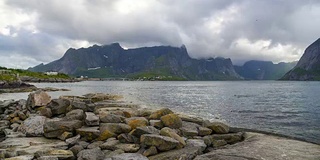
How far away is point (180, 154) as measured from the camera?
15812 mm

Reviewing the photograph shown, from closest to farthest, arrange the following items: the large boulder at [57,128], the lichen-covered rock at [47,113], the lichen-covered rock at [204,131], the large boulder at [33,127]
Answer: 1. the large boulder at [57,128]
2. the large boulder at [33,127]
3. the lichen-covered rock at [204,131]
4. the lichen-covered rock at [47,113]

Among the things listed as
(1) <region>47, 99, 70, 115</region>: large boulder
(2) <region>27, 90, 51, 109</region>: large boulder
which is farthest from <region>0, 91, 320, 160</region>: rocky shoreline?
(2) <region>27, 90, 51, 109</region>: large boulder

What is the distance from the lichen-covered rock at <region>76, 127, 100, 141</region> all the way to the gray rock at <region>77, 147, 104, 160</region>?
115 inches

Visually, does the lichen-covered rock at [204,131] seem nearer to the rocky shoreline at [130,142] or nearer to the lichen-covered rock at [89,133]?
the rocky shoreline at [130,142]

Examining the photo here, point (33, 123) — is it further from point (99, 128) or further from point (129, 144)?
point (129, 144)

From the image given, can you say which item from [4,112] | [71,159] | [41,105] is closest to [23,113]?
[41,105]

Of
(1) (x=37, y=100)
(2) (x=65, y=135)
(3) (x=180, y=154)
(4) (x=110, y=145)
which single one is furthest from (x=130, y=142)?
(1) (x=37, y=100)

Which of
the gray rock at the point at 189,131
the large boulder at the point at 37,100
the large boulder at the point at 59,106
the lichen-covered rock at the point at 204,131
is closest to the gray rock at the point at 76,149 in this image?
the gray rock at the point at 189,131

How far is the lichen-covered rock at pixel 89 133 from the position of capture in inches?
765

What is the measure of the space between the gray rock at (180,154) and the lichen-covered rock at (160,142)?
1.30 ft

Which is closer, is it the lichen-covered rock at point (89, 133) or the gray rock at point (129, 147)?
the gray rock at point (129, 147)

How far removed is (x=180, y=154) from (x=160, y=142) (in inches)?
63.2

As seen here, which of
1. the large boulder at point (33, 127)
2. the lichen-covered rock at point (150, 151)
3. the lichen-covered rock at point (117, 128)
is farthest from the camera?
the large boulder at point (33, 127)

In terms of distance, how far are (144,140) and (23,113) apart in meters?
17.2
